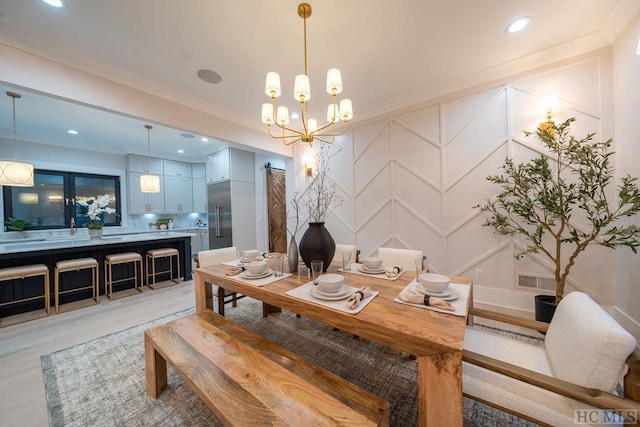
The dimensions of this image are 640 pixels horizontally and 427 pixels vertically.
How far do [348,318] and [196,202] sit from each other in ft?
22.2

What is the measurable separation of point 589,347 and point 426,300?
0.60 meters

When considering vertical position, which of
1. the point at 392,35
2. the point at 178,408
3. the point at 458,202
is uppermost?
the point at 392,35

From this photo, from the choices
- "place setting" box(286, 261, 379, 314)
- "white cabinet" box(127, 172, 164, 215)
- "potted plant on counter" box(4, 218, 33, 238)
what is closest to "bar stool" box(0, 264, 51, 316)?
"potted plant on counter" box(4, 218, 33, 238)

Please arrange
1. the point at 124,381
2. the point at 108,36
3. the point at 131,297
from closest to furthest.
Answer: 1. the point at 124,381
2. the point at 108,36
3. the point at 131,297

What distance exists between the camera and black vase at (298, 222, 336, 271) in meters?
1.84

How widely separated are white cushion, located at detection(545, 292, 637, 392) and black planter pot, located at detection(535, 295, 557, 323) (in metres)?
1.51

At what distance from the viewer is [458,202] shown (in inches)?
118

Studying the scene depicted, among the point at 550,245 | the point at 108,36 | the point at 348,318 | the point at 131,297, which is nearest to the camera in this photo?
the point at 348,318

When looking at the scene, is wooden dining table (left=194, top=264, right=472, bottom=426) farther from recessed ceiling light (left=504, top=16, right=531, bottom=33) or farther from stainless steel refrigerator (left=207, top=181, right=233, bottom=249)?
stainless steel refrigerator (left=207, top=181, right=233, bottom=249)

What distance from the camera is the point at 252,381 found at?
1.14 m

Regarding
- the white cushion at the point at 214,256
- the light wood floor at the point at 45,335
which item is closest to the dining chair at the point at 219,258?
the white cushion at the point at 214,256

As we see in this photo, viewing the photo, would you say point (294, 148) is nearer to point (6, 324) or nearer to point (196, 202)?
point (196, 202)

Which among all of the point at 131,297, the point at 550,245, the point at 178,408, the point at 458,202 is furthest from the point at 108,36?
the point at 550,245

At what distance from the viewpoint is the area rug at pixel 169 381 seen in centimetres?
141
